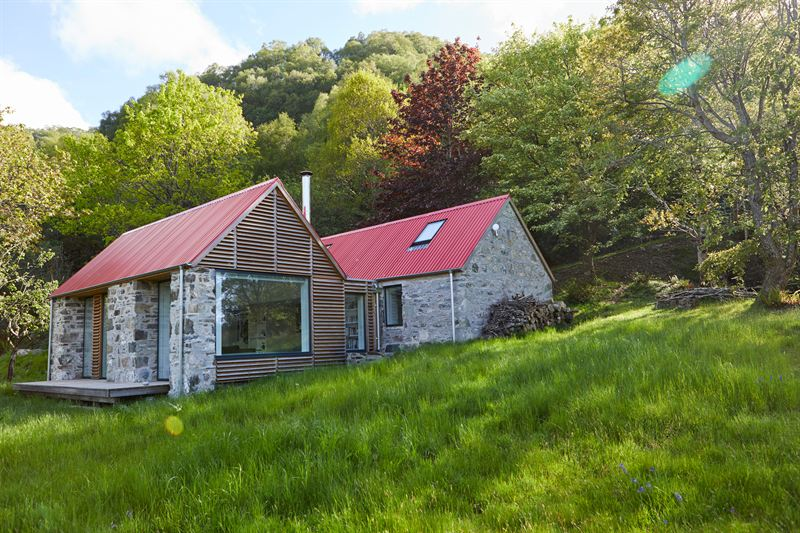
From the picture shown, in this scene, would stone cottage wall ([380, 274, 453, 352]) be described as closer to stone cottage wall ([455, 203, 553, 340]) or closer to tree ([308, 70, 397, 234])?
stone cottage wall ([455, 203, 553, 340])

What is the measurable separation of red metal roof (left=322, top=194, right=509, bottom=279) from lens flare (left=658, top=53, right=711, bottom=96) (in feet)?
18.5

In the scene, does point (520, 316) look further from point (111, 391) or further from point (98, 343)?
point (98, 343)

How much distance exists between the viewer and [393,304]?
16.9 metres

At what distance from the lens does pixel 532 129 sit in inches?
935

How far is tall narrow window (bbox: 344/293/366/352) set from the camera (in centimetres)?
1596

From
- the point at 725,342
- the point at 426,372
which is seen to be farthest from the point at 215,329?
the point at 725,342

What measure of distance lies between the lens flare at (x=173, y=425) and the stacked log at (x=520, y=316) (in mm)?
9730

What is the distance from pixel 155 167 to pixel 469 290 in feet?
68.7

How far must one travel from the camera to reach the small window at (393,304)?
1673 cm

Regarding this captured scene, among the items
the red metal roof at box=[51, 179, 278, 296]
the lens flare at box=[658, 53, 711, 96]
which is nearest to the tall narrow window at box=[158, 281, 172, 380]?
the red metal roof at box=[51, 179, 278, 296]

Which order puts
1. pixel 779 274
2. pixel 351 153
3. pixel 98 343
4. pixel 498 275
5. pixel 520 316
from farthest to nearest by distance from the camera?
pixel 351 153 → pixel 498 275 → pixel 520 316 → pixel 98 343 → pixel 779 274

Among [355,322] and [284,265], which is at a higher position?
[284,265]

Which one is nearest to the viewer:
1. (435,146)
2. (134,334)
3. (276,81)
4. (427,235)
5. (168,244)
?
(134,334)

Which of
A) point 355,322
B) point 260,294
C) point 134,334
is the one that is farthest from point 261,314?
point 355,322
